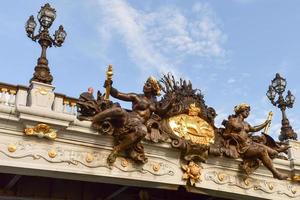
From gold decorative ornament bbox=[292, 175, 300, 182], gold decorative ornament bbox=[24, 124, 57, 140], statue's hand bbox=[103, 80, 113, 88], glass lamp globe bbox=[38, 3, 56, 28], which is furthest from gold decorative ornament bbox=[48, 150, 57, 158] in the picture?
gold decorative ornament bbox=[292, 175, 300, 182]

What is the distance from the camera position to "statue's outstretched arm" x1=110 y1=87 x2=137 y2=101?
13.3 metres

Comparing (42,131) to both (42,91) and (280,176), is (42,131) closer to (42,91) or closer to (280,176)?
(42,91)

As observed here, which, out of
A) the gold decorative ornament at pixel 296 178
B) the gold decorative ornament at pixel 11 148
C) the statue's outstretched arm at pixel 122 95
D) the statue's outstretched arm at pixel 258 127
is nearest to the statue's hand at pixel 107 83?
the statue's outstretched arm at pixel 122 95

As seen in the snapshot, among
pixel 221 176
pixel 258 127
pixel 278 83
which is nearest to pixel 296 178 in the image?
pixel 258 127

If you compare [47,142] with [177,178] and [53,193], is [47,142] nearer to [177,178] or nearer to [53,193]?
[53,193]

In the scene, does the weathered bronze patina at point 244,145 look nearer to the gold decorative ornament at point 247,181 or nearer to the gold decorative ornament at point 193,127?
the gold decorative ornament at point 247,181

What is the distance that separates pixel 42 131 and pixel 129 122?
2.35 meters

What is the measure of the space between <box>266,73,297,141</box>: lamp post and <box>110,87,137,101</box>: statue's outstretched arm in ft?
19.6

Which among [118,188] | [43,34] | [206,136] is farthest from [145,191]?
[43,34]

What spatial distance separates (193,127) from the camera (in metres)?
14.2

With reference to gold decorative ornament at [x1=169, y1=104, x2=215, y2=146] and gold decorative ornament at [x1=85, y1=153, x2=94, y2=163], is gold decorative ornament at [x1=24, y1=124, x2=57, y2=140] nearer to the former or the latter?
gold decorative ornament at [x1=85, y1=153, x2=94, y2=163]

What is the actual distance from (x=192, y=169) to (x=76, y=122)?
3.73m

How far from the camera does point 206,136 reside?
14.2 meters

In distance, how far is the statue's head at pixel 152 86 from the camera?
45.3ft
